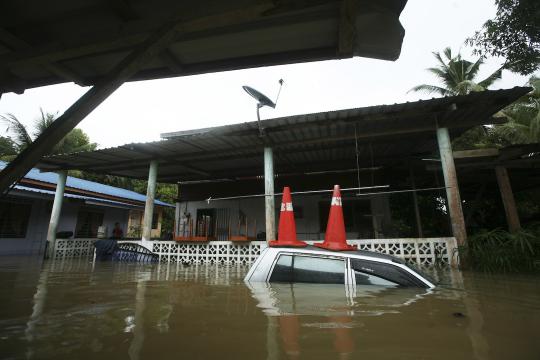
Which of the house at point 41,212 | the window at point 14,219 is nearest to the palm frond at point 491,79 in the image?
the house at point 41,212

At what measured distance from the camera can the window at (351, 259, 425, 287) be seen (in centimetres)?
390

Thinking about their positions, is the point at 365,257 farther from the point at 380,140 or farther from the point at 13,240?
the point at 13,240

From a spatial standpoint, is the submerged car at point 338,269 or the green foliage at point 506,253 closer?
the submerged car at point 338,269

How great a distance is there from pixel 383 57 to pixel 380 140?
758 cm

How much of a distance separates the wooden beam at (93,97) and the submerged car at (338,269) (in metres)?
2.94

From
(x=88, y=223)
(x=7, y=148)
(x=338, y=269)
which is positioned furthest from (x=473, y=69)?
(x=7, y=148)

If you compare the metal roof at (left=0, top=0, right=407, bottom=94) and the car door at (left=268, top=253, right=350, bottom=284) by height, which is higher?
the metal roof at (left=0, top=0, right=407, bottom=94)

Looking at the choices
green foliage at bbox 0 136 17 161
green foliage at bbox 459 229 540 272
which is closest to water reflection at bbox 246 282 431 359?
green foliage at bbox 459 229 540 272

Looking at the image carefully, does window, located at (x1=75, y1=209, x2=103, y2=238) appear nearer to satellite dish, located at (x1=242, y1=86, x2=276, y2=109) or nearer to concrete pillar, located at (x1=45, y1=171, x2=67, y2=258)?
concrete pillar, located at (x1=45, y1=171, x2=67, y2=258)

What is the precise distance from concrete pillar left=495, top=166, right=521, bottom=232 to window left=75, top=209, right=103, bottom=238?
19724 mm

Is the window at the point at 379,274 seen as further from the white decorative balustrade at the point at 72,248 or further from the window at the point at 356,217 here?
the white decorative balustrade at the point at 72,248

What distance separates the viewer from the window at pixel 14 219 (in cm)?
1354

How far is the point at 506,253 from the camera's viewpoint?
6934mm

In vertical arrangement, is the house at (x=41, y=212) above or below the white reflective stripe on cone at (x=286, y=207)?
above
